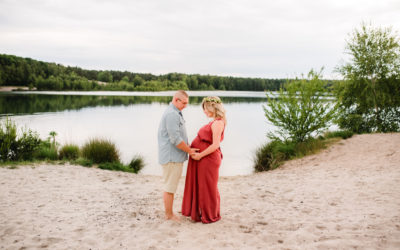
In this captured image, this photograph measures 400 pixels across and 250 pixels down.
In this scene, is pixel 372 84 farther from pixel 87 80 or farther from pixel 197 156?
pixel 87 80

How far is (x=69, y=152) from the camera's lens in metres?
11.1

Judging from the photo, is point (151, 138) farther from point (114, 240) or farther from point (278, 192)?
point (114, 240)

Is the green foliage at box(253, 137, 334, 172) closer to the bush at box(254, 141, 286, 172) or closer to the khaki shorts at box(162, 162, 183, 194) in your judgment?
the bush at box(254, 141, 286, 172)

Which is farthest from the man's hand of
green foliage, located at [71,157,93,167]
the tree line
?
the tree line

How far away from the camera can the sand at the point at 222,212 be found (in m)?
3.83

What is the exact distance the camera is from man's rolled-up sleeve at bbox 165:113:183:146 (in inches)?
164

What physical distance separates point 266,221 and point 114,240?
2452 millimetres

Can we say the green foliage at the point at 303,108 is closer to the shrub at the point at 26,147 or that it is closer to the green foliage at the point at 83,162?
the green foliage at the point at 83,162

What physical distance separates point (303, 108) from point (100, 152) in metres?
8.57

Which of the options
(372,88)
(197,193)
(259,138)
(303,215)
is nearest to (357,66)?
(372,88)

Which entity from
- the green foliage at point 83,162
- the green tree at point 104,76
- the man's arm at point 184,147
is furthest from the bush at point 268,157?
the green tree at point 104,76

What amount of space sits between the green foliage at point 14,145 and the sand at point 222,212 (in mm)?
1545

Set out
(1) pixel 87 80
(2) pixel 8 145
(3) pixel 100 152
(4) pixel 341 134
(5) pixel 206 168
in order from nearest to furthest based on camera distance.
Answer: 1. (5) pixel 206 168
2. (2) pixel 8 145
3. (3) pixel 100 152
4. (4) pixel 341 134
5. (1) pixel 87 80

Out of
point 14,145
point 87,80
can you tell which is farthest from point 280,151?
point 87,80
